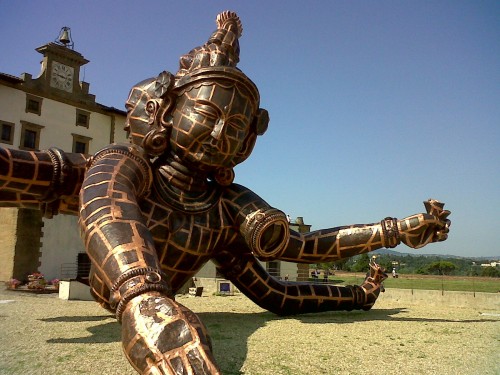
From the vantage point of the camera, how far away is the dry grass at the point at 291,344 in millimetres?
3469

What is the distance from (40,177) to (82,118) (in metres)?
20.9

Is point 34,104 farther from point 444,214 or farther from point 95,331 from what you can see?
point 444,214

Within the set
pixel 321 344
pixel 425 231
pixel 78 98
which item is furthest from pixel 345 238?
pixel 78 98

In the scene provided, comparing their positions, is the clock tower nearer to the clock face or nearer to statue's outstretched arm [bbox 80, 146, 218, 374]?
the clock face

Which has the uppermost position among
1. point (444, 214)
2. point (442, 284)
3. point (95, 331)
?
point (444, 214)

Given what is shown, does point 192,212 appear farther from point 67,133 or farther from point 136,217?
point 67,133

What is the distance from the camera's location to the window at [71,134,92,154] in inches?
941

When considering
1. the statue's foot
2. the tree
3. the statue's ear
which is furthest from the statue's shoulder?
the tree

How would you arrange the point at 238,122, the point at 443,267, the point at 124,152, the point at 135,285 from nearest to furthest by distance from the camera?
the point at 135,285 → the point at 124,152 → the point at 238,122 → the point at 443,267

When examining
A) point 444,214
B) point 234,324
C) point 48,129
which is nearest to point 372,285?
point 444,214

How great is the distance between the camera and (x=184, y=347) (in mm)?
2156

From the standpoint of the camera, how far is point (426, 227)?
568 centimetres

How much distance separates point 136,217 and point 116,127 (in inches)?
933

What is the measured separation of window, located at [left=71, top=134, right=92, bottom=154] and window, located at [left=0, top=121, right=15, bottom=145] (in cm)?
322
